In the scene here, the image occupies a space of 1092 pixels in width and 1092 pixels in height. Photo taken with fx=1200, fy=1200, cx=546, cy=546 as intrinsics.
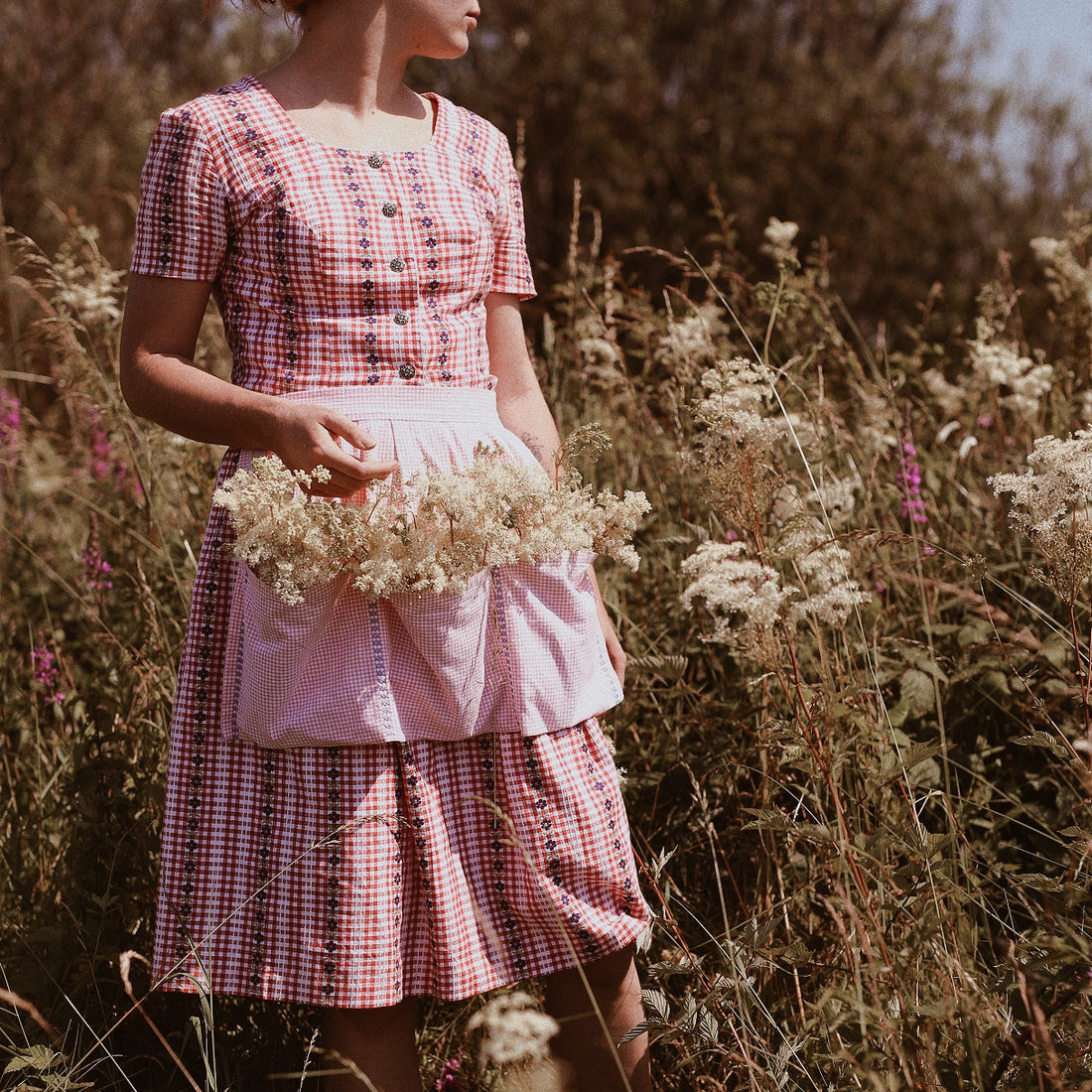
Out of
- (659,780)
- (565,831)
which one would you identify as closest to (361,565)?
(565,831)

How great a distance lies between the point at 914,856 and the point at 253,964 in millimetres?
864

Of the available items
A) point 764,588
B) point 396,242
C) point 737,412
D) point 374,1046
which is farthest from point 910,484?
point 374,1046

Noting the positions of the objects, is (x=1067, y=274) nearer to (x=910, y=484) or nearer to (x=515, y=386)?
(x=910, y=484)

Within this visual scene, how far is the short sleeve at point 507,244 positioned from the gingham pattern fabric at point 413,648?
30 centimetres

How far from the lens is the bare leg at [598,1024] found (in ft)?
5.32

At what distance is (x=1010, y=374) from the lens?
284 cm

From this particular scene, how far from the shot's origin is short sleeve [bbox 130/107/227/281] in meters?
1.54

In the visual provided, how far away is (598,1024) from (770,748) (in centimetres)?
59

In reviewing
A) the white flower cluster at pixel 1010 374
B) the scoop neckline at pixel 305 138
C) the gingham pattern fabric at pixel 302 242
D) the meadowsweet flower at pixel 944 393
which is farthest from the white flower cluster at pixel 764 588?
the meadowsweet flower at pixel 944 393

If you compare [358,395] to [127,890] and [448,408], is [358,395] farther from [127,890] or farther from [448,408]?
[127,890]

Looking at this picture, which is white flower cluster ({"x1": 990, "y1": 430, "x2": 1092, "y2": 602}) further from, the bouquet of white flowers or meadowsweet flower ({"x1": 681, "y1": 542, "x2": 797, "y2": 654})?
the bouquet of white flowers

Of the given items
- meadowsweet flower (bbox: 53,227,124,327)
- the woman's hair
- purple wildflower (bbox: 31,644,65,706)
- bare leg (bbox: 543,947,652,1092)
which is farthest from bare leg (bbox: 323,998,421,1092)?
meadowsweet flower (bbox: 53,227,124,327)

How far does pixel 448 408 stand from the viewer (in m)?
1.60

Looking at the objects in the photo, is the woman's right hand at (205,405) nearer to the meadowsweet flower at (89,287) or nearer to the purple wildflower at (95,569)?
the meadowsweet flower at (89,287)
